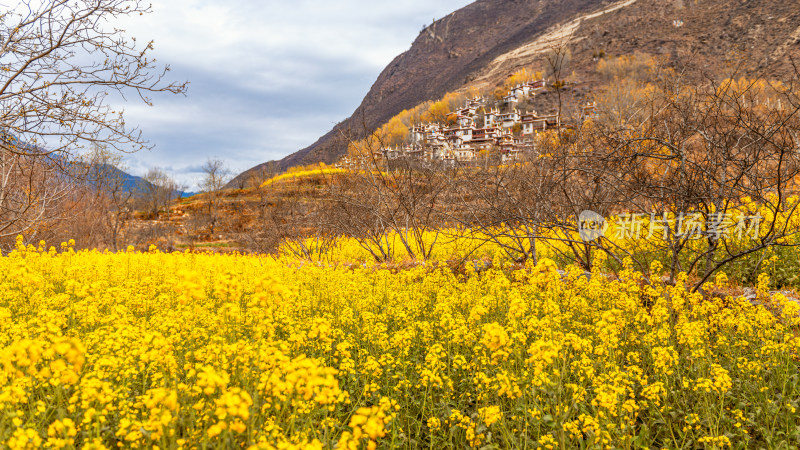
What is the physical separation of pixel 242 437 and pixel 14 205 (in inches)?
552

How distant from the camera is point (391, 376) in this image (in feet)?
13.6

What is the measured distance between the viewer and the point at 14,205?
11867mm

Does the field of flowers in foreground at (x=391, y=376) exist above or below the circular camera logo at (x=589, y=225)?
below

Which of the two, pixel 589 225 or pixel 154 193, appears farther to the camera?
pixel 154 193

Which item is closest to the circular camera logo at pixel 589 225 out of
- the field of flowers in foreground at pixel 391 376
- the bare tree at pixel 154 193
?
the field of flowers in foreground at pixel 391 376

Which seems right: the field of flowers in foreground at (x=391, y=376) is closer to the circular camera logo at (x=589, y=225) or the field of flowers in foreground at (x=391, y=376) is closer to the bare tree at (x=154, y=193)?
the circular camera logo at (x=589, y=225)

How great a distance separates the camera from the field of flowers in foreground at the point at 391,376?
101 inches

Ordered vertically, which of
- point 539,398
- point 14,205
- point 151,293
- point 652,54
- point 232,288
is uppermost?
point 652,54

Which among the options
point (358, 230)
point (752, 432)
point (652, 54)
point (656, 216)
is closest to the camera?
point (752, 432)

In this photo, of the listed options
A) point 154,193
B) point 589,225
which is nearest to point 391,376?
point 589,225

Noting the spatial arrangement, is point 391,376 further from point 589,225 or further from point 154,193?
point 154,193

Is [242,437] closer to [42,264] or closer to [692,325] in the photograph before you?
[692,325]

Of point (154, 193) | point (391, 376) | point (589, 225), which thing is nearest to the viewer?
point (391, 376)

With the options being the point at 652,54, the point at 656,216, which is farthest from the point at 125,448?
the point at 652,54
